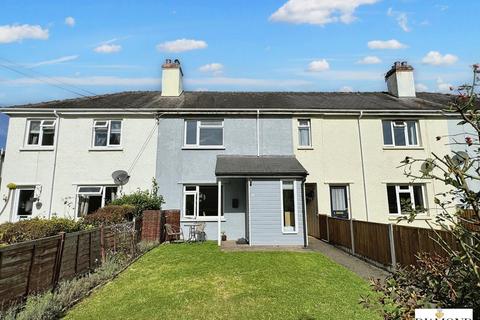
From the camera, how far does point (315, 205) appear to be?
15281 mm

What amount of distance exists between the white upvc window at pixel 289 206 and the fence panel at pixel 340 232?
181 cm

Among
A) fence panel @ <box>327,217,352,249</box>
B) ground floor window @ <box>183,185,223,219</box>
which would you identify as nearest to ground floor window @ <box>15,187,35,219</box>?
ground floor window @ <box>183,185,223,219</box>

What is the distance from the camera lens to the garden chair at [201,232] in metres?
13.8

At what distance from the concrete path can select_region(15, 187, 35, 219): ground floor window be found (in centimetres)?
1362

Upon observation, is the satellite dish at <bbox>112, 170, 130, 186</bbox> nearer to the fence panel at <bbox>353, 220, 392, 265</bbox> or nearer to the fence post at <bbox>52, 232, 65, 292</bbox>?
the fence post at <bbox>52, 232, 65, 292</bbox>

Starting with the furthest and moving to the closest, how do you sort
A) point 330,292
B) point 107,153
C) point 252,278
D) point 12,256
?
point 107,153, point 252,278, point 330,292, point 12,256

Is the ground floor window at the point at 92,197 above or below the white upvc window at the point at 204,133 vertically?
below

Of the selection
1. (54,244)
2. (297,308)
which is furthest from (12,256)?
(297,308)

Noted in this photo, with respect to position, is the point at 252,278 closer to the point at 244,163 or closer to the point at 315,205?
the point at 244,163

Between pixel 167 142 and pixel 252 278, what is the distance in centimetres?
948

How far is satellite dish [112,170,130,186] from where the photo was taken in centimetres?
1460

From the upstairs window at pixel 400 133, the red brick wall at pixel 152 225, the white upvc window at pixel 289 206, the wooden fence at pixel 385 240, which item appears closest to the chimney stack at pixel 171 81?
the red brick wall at pixel 152 225

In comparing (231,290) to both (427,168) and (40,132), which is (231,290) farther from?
(40,132)

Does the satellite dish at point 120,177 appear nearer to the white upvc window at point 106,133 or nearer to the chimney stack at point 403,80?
the white upvc window at point 106,133
